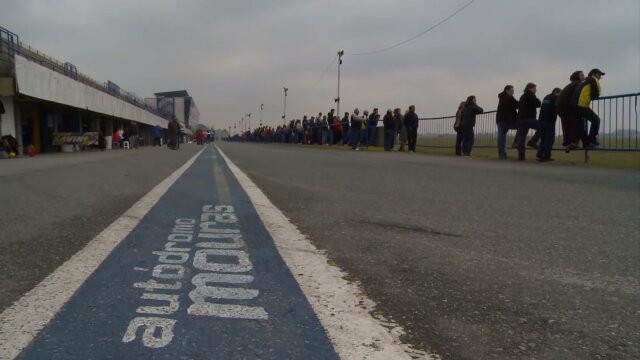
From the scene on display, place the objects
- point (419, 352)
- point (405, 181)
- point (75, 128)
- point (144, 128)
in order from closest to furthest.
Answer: point (419, 352) < point (405, 181) < point (75, 128) < point (144, 128)

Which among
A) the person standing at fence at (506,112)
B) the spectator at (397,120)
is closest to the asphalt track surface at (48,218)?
the person standing at fence at (506,112)

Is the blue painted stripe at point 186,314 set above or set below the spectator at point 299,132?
below

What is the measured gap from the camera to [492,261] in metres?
3.29

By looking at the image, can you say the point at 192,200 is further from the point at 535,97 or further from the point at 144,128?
the point at 144,128

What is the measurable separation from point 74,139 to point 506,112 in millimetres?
22807

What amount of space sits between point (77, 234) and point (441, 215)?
3211mm

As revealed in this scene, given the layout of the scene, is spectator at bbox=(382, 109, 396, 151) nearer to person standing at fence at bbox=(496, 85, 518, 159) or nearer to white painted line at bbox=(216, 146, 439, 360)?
person standing at fence at bbox=(496, 85, 518, 159)

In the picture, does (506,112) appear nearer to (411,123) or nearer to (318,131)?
(411,123)

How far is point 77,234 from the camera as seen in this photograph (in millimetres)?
3824

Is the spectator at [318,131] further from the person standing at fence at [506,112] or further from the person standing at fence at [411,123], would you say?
the person standing at fence at [506,112]

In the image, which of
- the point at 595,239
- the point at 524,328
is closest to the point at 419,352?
the point at 524,328

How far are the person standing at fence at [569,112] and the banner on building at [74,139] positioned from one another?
24.5 metres

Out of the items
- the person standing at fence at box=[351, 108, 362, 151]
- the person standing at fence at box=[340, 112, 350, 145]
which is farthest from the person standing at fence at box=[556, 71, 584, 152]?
the person standing at fence at box=[340, 112, 350, 145]

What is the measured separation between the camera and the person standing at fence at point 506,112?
14400 mm
